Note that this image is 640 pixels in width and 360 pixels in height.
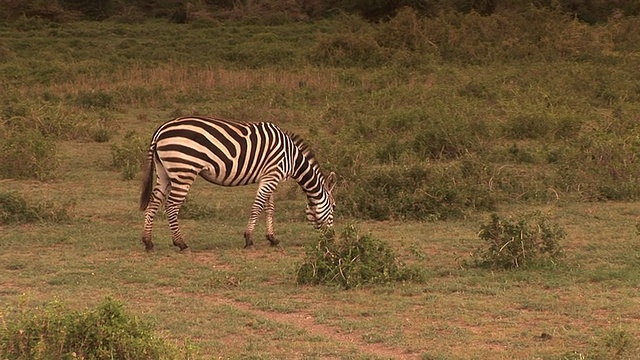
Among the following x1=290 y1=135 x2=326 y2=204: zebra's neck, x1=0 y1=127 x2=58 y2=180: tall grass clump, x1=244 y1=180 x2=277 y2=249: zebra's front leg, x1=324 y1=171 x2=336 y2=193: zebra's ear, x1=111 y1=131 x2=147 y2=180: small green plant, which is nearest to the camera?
x1=244 y1=180 x2=277 y2=249: zebra's front leg

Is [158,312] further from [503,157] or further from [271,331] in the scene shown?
[503,157]

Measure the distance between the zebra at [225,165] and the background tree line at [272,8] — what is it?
1966 cm

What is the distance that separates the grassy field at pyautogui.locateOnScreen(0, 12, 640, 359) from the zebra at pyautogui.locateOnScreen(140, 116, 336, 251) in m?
0.32

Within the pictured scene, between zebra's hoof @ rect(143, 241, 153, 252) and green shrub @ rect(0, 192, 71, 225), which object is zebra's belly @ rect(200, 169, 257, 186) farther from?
green shrub @ rect(0, 192, 71, 225)

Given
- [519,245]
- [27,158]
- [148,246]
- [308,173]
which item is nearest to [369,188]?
[308,173]

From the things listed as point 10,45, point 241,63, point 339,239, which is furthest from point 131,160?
point 10,45

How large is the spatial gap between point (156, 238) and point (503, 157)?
219 inches

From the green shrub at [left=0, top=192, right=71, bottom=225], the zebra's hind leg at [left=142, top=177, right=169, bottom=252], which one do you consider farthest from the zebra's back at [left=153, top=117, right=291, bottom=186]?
the green shrub at [left=0, top=192, right=71, bottom=225]

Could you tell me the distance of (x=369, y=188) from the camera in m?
11.4

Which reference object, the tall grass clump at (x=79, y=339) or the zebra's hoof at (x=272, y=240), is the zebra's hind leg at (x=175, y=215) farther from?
the tall grass clump at (x=79, y=339)

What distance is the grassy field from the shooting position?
723 cm

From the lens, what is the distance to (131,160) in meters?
13.9

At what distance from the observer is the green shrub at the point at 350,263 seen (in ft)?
27.2

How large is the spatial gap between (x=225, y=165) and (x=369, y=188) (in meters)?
2.09
